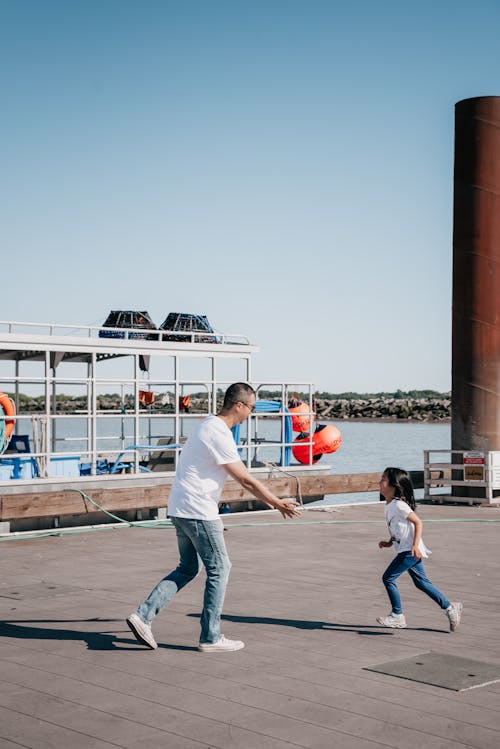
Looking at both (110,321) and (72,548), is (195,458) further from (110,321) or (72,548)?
(110,321)

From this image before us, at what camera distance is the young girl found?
7.68 meters

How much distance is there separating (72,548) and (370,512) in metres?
6.23

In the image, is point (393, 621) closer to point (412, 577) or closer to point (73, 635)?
point (412, 577)

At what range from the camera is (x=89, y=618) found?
26.9ft

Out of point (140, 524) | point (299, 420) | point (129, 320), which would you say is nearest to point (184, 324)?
point (129, 320)

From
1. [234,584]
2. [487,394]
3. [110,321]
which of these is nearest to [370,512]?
[487,394]

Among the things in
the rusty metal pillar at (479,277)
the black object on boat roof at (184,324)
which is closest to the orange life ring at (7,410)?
the black object on boat roof at (184,324)

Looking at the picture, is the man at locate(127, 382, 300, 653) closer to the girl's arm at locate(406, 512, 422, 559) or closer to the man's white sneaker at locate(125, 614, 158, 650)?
the man's white sneaker at locate(125, 614, 158, 650)

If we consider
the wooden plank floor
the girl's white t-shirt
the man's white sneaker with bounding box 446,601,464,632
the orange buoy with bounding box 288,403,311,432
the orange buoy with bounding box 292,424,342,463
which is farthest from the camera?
the orange buoy with bounding box 288,403,311,432

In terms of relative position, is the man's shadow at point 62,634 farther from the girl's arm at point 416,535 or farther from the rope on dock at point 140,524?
the rope on dock at point 140,524

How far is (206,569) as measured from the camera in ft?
22.3

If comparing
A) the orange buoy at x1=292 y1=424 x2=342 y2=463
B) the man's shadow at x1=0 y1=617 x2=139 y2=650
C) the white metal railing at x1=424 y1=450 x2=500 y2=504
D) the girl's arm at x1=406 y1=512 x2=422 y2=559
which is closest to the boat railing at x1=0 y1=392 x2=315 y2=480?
the orange buoy at x1=292 y1=424 x2=342 y2=463

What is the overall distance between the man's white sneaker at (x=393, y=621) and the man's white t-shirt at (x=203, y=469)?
1.83 m

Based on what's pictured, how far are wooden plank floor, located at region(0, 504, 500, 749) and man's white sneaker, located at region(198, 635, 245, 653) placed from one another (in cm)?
8
